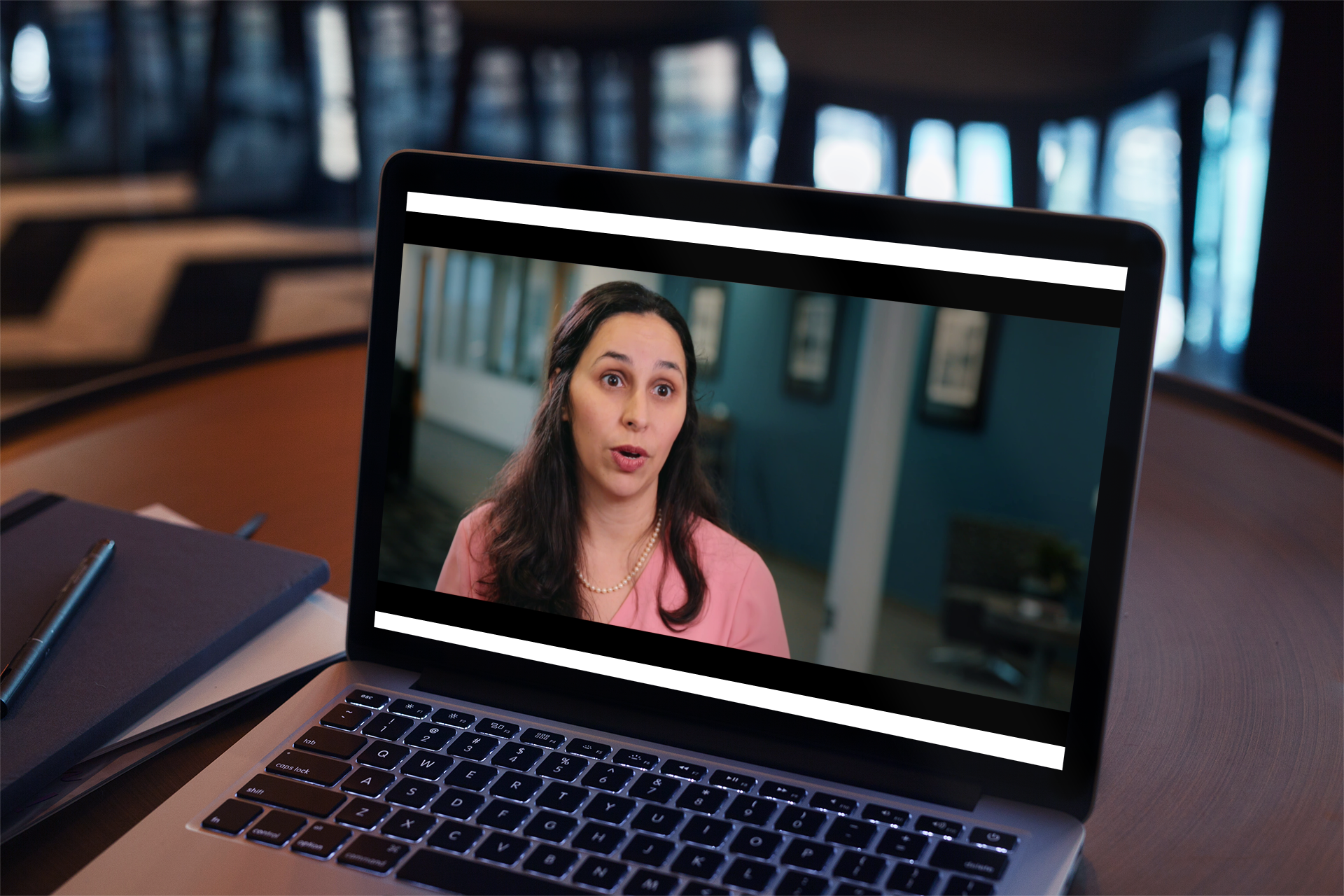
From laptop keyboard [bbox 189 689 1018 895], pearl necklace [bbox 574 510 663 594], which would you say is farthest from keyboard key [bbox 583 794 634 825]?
pearl necklace [bbox 574 510 663 594]

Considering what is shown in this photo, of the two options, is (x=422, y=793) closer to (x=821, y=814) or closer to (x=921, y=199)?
(x=821, y=814)

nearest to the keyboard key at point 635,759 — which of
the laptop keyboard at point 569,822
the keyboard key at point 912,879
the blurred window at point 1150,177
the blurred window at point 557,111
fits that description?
the laptop keyboard at point 569,822

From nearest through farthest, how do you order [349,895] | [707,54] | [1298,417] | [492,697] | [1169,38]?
[349,895] < [492,697] < [1298,417] < [1169,38] < [707,54]

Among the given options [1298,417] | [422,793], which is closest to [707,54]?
[1298,417]

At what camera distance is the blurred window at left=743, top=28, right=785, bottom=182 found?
7.00 feet

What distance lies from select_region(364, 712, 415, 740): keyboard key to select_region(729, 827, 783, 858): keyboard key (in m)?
0.16

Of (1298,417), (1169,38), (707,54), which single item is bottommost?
(1298,417)

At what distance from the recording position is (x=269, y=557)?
0.56 metres

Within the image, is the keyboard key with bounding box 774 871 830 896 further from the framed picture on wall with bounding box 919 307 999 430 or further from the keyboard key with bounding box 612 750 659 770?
the framed picture on wall with bounding box 919 307 999 430

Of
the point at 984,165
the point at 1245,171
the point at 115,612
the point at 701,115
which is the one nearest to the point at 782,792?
the point at 115,612

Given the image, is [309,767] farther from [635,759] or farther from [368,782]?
[635,759]

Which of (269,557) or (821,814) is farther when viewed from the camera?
(269,557)

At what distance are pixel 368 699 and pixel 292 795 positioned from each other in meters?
0.07

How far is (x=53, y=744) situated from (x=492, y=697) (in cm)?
19
